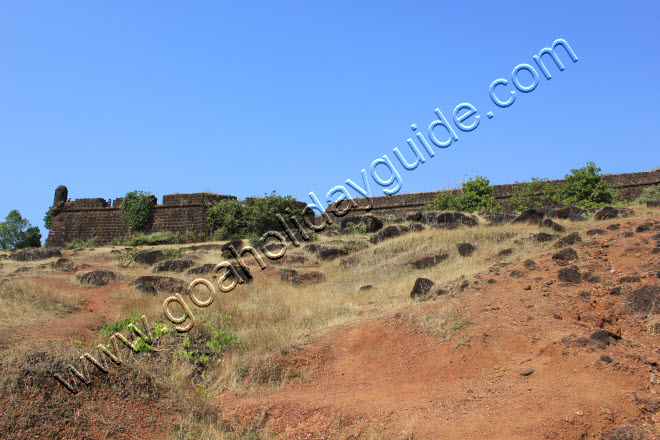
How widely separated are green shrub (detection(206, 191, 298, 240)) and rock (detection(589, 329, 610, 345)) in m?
16.8

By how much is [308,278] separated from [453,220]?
6.07 m

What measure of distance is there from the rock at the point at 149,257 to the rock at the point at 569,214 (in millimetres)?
12107

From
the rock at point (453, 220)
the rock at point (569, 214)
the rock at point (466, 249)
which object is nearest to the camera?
the rock at point (466, 249)

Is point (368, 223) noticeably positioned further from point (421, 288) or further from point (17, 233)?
point (17, 233)

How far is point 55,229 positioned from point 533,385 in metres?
26.7

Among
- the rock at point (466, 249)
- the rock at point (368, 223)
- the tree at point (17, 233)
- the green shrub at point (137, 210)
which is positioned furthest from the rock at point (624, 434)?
the tree at point (17, 233)

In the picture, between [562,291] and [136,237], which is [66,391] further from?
[136,237]

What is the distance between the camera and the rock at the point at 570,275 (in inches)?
353

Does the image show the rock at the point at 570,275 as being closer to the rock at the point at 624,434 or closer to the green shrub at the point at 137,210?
the rock at the point at 624,434

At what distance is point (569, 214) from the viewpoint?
14922mm

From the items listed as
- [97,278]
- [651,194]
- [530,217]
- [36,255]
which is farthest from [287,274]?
[651,194]

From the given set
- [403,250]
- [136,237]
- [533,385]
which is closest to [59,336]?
[533,385]

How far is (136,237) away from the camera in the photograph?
952 inches

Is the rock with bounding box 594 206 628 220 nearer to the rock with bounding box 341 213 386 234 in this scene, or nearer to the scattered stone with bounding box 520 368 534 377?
→ the rock with bounding box 341 213 386 234
